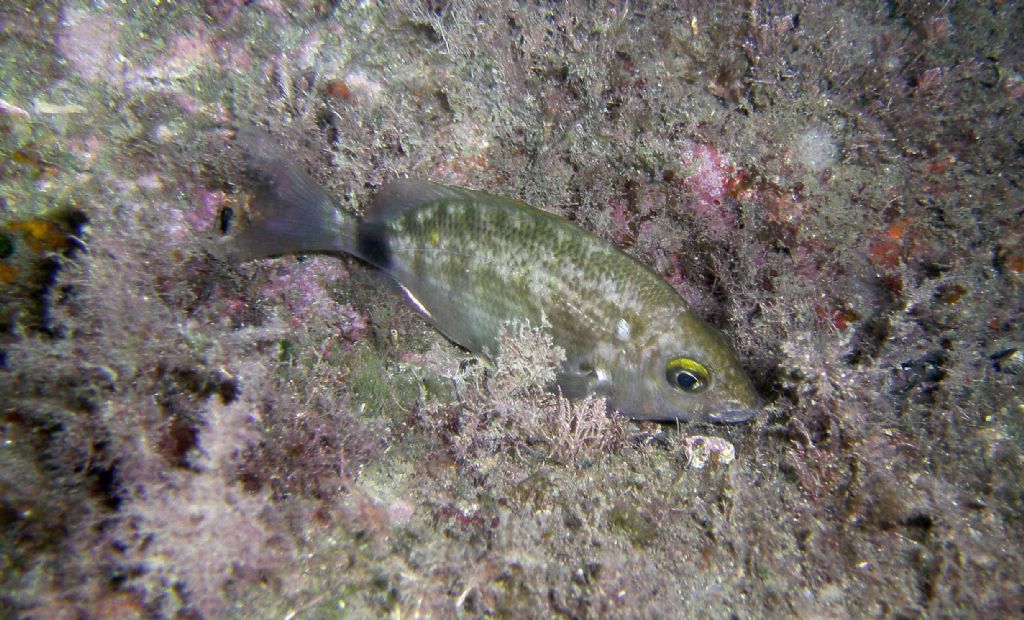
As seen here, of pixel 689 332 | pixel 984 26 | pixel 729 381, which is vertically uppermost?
pixel 984 26

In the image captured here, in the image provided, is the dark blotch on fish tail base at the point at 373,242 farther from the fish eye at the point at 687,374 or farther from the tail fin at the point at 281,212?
the fish eye at the point at 687,374

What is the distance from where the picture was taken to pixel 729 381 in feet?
8.47

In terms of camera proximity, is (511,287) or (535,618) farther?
(511,287)

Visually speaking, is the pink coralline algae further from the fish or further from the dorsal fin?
the dorsal fin

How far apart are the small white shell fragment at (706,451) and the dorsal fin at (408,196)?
1928 mm

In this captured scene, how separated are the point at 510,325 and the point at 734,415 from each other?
142 cm

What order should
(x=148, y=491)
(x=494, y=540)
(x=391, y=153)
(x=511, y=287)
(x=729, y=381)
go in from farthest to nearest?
(x=391, y=153) → (x=511, y=287) → (x=729, y=381) → (x=494, y=540) → (x=148, y=491)

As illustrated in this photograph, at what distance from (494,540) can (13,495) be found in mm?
2128

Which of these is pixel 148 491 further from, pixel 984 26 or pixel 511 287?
pixel 984 26

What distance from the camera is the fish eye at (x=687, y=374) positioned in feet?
8.49

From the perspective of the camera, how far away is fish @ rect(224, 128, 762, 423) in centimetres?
262

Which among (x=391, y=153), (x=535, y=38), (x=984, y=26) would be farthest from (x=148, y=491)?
(x=984, y=26)

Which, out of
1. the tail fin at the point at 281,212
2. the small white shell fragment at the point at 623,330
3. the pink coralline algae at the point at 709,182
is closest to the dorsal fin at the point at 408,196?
the tail fin at the point at 281,212

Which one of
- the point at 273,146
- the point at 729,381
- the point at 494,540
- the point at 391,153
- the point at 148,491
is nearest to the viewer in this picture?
the point at 148,491
